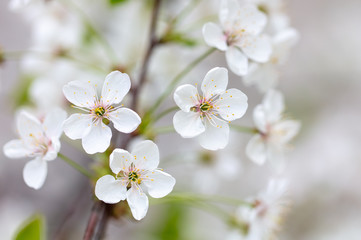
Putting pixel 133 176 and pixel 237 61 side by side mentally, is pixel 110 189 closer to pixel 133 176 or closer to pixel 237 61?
pixel 133 176

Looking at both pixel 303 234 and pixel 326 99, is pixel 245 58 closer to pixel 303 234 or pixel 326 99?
pixel 303 234

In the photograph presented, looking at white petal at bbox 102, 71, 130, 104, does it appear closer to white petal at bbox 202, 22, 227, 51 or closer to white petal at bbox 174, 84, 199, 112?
white petal at bbox 174, 84, 199, 112

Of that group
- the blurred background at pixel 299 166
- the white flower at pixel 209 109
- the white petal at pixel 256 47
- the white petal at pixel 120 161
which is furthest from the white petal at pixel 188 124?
the blurred background at pixel 299 166

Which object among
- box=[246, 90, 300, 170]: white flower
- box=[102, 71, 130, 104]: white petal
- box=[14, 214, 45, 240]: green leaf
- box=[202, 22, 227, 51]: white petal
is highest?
box=[202, 22, 227, 51]: white petal

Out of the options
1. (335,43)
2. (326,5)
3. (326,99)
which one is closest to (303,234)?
(326,99)

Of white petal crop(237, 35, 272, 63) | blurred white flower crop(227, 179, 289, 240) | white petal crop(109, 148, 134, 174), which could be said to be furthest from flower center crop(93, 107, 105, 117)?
blurred white flower crop(227, 179, 289, 240)

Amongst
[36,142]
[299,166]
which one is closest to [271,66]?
[36,142]
